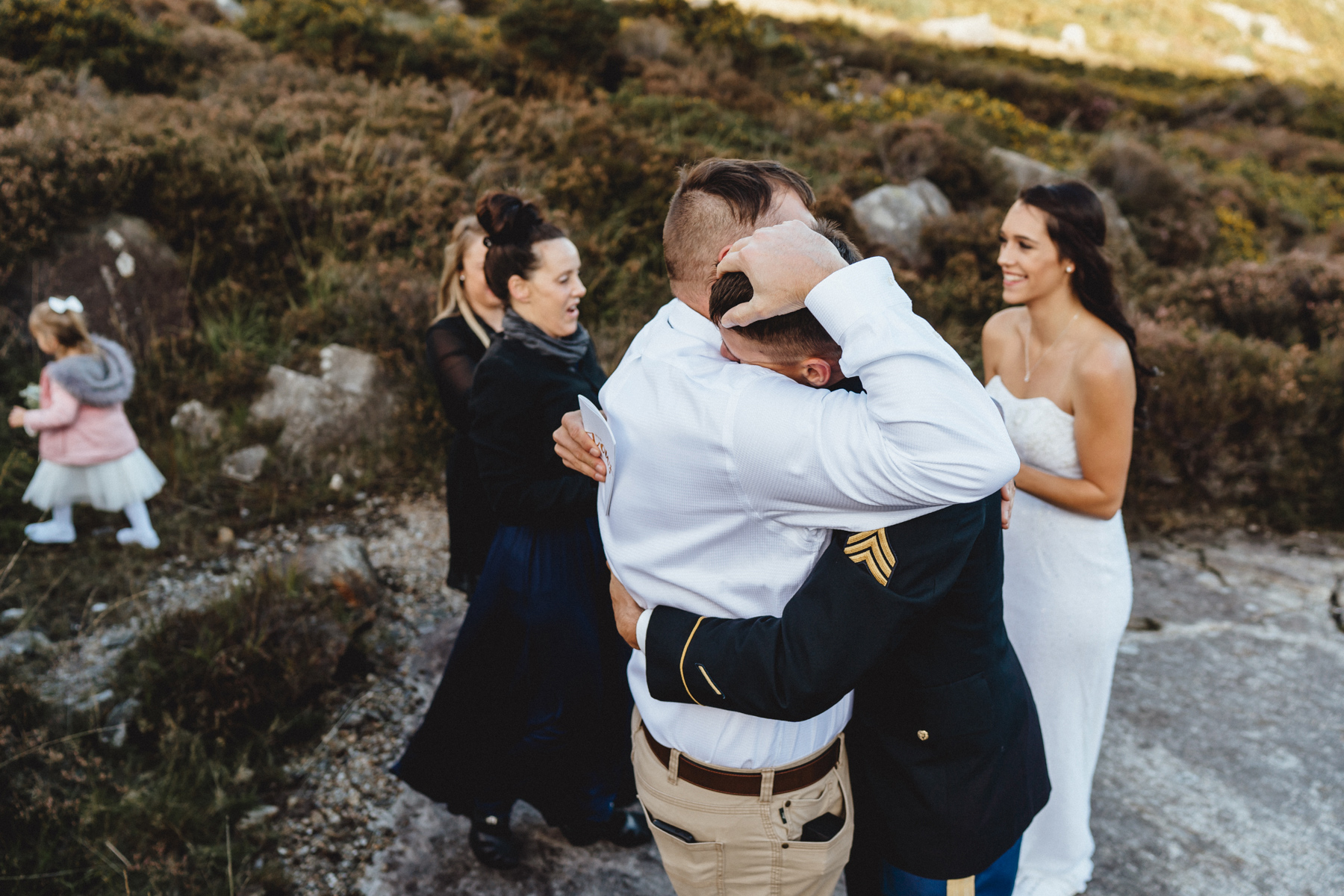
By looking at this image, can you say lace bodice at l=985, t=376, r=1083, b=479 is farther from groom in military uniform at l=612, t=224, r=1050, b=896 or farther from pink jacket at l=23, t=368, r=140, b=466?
pink jacket at l=23, t=368, r=140, b=466

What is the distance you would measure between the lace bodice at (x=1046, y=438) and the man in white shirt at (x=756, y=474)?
4.29 feet

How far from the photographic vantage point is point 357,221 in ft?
21.8

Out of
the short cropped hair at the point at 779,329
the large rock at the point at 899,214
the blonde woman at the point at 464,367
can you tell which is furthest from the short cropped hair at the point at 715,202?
the large rock at the point at 899,214

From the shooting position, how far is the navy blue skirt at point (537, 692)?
2.37 metres

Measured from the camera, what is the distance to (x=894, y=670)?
4.45ft

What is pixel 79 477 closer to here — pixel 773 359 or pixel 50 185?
pixel 50 185

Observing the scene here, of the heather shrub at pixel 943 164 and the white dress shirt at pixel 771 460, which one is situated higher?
the white dress shirt at pixel 771 460

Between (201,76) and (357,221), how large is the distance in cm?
462

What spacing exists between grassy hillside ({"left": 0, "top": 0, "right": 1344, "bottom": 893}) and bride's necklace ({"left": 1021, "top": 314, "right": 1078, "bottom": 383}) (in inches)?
112

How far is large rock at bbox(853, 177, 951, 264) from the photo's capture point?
816cm

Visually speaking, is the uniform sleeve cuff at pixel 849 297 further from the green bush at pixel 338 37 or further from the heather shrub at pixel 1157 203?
the green bush at pixel 338 37

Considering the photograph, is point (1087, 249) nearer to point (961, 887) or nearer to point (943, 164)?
point (961, 887)

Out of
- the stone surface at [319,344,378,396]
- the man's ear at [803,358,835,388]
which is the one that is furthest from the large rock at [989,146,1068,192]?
the man's ear at [803,358,835,388]

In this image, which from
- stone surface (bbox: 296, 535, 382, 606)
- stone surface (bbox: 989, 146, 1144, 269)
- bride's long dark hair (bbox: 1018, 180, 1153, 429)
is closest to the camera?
bride's long dark hair (bbox: 1018, 180, 1153, 429)
